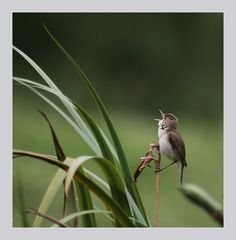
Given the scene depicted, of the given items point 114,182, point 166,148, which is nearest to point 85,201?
point 114,182

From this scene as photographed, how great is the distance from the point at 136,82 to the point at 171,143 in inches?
132

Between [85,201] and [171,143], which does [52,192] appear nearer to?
[85,201]

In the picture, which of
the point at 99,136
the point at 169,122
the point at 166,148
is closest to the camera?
the point at 99,136

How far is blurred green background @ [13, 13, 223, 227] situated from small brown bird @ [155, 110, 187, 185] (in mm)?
1942

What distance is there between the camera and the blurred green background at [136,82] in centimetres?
458

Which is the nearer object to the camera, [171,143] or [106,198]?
[106,198]

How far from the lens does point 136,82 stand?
5.43m

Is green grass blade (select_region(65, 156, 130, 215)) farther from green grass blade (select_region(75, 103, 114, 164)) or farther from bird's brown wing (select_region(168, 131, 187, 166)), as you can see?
bird's brown wing (select_region(168, 131, 187, 166))

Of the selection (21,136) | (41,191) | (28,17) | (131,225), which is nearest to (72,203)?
(131,225)

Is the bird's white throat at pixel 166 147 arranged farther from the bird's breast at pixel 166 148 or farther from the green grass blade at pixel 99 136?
the green grass blade at pixel 99 136

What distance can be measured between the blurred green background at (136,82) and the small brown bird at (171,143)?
1942mm

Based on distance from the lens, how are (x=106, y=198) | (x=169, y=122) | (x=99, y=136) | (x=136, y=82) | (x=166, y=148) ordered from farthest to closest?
(x=136, y=82) < (x=169, y=122) < (x=166, y=148) < (x=99, y=136) < (x=106, y=198)

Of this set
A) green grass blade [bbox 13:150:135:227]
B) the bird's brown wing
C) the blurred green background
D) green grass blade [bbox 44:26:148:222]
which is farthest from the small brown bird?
the blurred green background

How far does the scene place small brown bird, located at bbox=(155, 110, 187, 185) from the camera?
2.09 m
